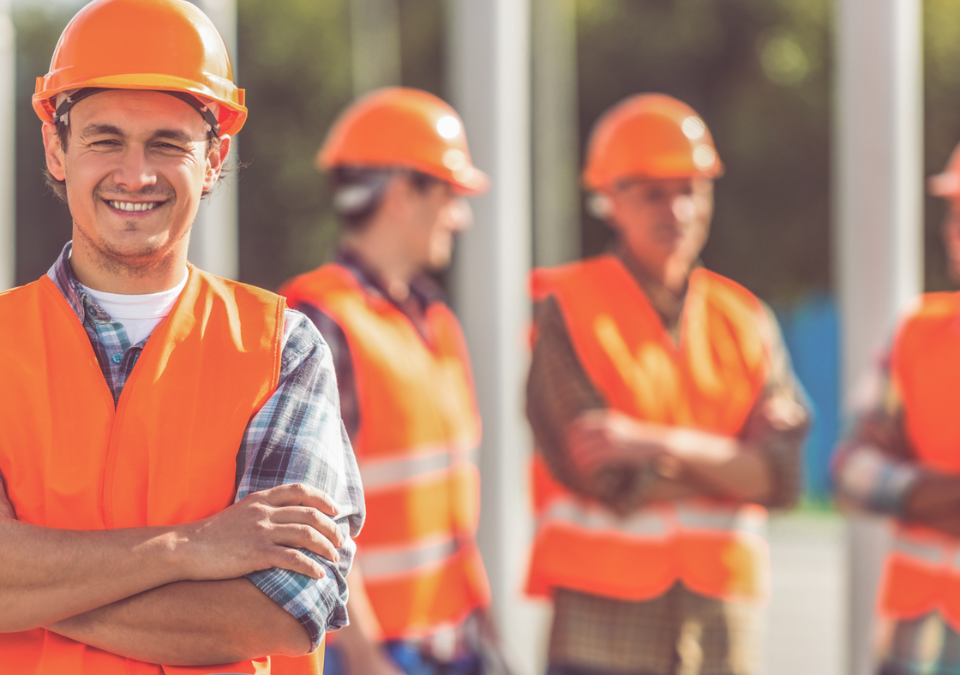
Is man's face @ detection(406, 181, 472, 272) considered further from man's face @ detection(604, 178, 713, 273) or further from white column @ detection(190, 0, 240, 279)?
white column @ detection(190, 0, 240, 279)

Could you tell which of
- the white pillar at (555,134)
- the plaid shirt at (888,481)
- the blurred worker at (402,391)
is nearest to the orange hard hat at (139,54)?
the blurred worker at (402,391)

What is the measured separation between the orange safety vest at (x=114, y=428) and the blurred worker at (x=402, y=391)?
131 centimetres

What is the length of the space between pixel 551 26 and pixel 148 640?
1853 centimetres

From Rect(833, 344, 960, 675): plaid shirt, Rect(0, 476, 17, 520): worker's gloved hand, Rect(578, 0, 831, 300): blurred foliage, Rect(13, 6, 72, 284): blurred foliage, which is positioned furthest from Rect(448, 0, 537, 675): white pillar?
Rect(13, 6, 72, 284): blurred foliage

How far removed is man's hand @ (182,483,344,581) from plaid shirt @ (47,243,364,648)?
2 cm

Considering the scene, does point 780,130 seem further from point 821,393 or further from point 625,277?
point 625,277

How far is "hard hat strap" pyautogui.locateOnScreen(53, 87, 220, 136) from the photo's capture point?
179 centimetres

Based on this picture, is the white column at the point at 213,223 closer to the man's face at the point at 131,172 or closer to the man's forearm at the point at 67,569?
the man's face at the point at 131,172

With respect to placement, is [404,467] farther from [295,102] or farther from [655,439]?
[295,102]

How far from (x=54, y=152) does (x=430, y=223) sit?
1.91 meters

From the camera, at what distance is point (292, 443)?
181cm

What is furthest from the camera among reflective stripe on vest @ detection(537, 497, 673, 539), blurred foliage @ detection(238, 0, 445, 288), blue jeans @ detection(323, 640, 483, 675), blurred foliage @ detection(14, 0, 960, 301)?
blurred foliage @ detection(238, 0, 445, 288)

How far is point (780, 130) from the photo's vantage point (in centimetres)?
2028

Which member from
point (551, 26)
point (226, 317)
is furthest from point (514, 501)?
point (551, 26)
